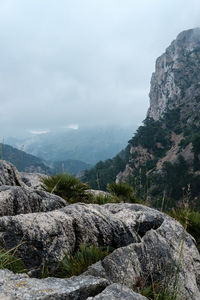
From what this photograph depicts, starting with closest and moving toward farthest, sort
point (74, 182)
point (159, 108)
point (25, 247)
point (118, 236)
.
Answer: point (25, 247)
point (118, 236)
point (74, 182)
point (159, 108)

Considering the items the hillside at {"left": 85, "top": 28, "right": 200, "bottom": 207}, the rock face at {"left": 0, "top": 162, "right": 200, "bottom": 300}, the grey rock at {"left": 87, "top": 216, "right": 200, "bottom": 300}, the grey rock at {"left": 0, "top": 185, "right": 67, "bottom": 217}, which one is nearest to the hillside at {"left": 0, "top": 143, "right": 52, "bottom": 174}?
the grey rock at {"left": 0, "top": 185, "right": 67, "bottom": 217}

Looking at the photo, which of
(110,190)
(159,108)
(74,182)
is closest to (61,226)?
(74,182)

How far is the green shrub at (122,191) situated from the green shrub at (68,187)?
1.72 m

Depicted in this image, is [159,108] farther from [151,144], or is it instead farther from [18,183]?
[18,183]

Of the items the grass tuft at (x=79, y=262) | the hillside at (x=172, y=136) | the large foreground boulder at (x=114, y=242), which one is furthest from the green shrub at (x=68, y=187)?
the hillside at (x=172, y=136)

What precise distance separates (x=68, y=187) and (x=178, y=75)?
16743 cm

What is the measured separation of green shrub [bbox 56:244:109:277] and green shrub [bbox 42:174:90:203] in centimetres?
353

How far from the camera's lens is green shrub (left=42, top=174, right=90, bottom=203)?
782cm

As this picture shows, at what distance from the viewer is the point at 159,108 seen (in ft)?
589

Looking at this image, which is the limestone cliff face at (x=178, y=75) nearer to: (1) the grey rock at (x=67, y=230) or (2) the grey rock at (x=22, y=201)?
(1) the grey rock at (x=67, y=230)

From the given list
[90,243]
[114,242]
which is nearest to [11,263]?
[90,243]

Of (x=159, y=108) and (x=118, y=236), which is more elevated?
(x=159, y=108)

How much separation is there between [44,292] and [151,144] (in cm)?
10373

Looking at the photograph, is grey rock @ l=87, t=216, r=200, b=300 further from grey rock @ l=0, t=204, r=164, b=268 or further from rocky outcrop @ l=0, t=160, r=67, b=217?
rocky outcrop @ l=0, t=160, r=67, b=217
